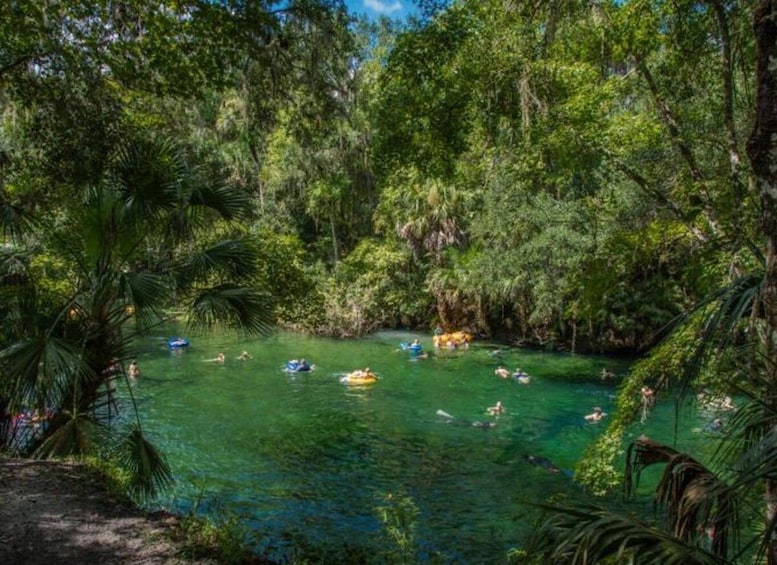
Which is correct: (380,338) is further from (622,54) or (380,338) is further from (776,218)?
(776,218)

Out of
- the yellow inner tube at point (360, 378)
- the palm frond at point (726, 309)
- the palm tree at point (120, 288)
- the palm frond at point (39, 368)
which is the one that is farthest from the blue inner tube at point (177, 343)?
the palm frond at point (726, 309)

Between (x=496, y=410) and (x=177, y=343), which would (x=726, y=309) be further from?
(x=177, y=343)

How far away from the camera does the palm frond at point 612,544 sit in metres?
2.20

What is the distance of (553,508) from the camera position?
236 cm

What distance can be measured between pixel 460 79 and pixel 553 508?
20.8 ft

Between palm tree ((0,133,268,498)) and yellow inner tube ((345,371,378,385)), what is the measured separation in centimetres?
1145

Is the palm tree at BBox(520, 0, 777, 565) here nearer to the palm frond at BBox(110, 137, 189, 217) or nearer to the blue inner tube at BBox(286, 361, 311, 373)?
the palm frond at BBox(110, 137, 189, 217)

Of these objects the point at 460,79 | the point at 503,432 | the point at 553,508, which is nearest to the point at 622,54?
the point at 460,79

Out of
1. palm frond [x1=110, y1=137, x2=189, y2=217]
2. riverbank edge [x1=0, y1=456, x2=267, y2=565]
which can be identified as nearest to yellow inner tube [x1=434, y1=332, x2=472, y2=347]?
palm frond [x1=110, y1=137, x2=189, y2=217]

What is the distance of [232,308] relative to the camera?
22.5 feet

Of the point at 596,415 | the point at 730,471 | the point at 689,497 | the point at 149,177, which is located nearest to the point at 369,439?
the point at 596,415

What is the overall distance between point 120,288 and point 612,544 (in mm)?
5516

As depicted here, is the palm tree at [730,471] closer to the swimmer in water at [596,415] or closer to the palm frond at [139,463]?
the palm frond at [139,463]

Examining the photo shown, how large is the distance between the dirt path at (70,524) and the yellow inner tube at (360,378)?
1281 centimetres
